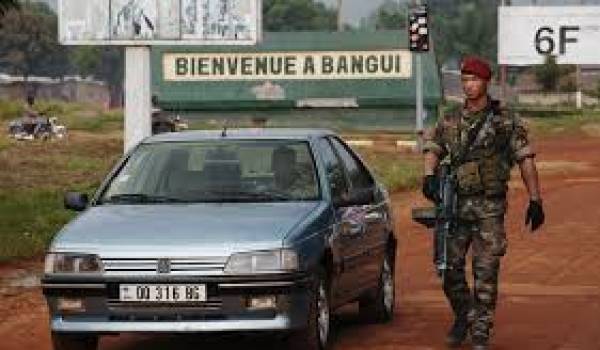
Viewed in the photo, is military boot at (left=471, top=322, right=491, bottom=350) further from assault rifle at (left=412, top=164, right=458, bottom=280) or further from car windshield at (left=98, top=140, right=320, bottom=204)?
car windshield at (left=98, top=140, right=320, bottom=204)

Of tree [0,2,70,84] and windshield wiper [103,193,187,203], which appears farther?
tree [0,2,70,84]

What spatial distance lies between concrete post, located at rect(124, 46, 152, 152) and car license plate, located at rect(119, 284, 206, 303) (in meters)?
16.4

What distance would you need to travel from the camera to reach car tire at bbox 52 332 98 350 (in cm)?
877

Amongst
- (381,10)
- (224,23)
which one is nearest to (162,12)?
(224,23)

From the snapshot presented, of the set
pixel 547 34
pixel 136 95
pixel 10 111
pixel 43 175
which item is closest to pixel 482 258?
pixel 136 95

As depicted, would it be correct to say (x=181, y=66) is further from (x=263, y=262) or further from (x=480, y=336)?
(x=263, y=262)

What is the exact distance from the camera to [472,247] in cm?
950

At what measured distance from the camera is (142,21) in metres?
24.7

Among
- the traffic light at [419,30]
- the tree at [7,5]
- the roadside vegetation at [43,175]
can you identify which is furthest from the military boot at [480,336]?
the traffic light at [419,30]

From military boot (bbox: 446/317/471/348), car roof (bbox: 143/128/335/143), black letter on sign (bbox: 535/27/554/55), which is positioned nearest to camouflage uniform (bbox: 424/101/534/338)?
military boot (bbox: 446/317/471/348)

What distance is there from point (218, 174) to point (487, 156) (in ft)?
5.79

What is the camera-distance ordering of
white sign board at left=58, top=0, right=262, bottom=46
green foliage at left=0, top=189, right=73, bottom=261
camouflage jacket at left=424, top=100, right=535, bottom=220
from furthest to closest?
1. white sign board at left=58, top=0, right=262, bottom=46
2. green foliage at left=0, top=189, right=73, bottom=261
3. camouflage jacket at left=424, top=100, right=535, bottom=220

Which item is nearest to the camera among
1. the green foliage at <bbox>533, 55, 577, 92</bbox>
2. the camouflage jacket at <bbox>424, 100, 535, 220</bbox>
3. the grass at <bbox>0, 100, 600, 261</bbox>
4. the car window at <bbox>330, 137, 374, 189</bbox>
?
the camouflage jacket at <bbox>424, 100, 535, 220</bbox>

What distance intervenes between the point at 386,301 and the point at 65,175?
19587mm
